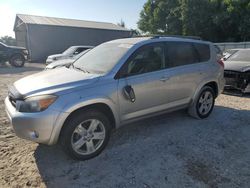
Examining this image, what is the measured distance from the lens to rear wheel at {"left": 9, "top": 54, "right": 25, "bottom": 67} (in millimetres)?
17850

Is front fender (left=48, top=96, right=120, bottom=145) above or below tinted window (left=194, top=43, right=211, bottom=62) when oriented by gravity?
below

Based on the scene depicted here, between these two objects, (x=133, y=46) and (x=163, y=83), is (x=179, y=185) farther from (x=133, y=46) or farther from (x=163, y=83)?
(x=133, y=46)

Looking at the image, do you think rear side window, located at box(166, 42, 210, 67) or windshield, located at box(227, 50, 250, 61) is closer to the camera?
rear side window, located at box(166, 42, 210, 67)

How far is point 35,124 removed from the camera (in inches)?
127

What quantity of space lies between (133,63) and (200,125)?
2.07 metres

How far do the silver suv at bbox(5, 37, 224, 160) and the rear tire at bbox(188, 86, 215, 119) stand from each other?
2cm

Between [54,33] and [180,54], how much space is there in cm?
2302

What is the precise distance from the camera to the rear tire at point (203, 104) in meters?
5.29

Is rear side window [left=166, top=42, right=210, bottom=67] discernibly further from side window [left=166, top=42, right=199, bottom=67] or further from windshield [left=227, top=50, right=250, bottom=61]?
windshield [left=227, top=50, right=250, bottom=61]

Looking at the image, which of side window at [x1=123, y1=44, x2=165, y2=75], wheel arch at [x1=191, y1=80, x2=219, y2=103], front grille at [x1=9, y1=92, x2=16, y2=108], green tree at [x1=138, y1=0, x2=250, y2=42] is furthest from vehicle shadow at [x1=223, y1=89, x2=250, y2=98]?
green tree at [x1=138, y1=0, x2=250, y2=42]

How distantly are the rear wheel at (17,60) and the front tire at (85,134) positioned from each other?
53.2 ft

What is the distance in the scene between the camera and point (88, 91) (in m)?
3.53

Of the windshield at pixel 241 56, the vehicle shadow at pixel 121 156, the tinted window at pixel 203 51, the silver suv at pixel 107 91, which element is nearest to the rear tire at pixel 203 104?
the silver suv at pixel 107 91

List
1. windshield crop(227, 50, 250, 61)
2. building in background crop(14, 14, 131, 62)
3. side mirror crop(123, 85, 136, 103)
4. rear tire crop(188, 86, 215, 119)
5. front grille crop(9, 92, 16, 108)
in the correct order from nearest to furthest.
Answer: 1. front grille crop(9, 92, 16, 108)
2. side mirror crop(123, 85, 136, 103)
3. rear tire crop(188, 86, 215, 119)
4. windshield crop(227, 50, 250, 61)
5. building in background crop(14, 14, 131, 62)
